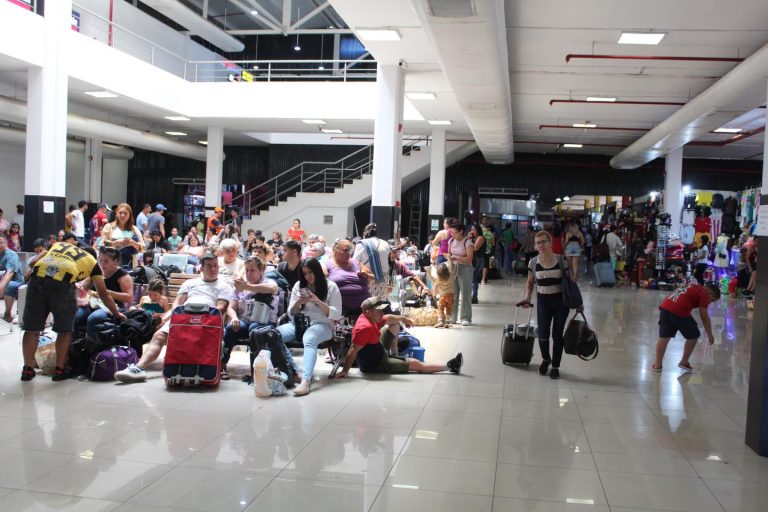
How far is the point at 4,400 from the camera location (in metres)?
5.93

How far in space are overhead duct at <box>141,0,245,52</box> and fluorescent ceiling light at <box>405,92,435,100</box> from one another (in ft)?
26.1

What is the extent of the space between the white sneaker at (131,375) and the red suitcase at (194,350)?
33 cm

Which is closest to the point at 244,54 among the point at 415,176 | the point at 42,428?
the point at 415,176

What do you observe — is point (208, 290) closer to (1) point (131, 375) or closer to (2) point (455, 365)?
(1) point (131, 375)

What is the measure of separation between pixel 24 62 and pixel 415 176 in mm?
14259

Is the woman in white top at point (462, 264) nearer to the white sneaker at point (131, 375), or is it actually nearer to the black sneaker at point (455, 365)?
the black sneaker at point (455, 365)

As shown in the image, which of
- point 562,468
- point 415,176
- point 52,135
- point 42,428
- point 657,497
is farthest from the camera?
point 415,176

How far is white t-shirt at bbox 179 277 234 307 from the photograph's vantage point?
7.13 meters

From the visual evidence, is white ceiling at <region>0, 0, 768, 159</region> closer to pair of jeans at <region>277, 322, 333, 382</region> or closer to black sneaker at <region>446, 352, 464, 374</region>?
black sneaker at <region>446, 352, 464, 374</region>

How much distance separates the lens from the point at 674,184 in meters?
23.5

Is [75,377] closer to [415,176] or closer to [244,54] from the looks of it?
[415,176]

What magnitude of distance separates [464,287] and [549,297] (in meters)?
4.12

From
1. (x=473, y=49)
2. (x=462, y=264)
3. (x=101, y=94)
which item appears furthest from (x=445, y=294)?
(x=101, y=94)

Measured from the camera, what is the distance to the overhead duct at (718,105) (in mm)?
11430
